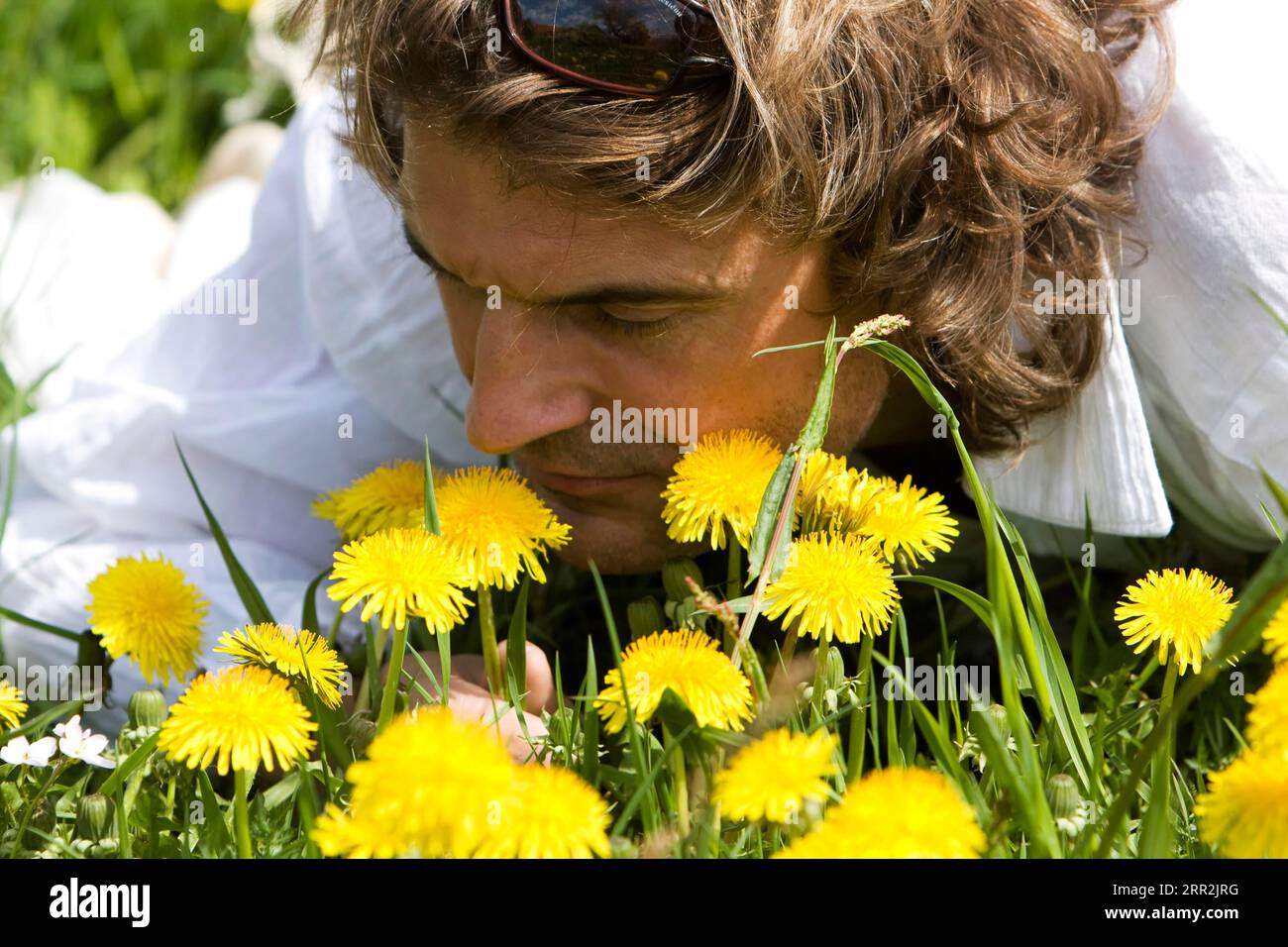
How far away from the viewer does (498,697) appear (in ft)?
4.38

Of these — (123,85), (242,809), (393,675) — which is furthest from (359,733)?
(123,85)

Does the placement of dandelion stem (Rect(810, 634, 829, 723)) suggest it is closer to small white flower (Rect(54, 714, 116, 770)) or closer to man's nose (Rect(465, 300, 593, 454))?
man's nose (Rect(465, 300, 593, 454))

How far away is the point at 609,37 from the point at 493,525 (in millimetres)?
592

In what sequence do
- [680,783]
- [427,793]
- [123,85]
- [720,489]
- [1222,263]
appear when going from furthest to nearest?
[123,85]
[1222,263]
[720,489]
[680,783]
[427,793]

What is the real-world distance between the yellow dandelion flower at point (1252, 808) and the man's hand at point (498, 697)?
22.1 inches

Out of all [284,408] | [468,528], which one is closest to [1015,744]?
[468,528]

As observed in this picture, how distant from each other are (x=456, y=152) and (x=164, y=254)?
6.39ft

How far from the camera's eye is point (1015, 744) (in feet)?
3.87

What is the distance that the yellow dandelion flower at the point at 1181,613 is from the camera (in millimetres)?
1135

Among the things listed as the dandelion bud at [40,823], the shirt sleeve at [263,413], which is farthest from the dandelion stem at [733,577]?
the shirt sleeve at [263,413]

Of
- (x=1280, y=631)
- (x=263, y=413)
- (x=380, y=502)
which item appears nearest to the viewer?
(x=1280, y=631)

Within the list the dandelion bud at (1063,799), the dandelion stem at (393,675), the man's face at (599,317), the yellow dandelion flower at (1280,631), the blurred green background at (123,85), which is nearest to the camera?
the yellow dandelion flower at (1280,631)

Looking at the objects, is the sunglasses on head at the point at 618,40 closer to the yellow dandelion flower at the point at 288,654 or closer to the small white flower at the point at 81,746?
the yellow dandelion flower at the point at 288,654

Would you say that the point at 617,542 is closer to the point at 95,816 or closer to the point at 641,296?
the point at 641,296
